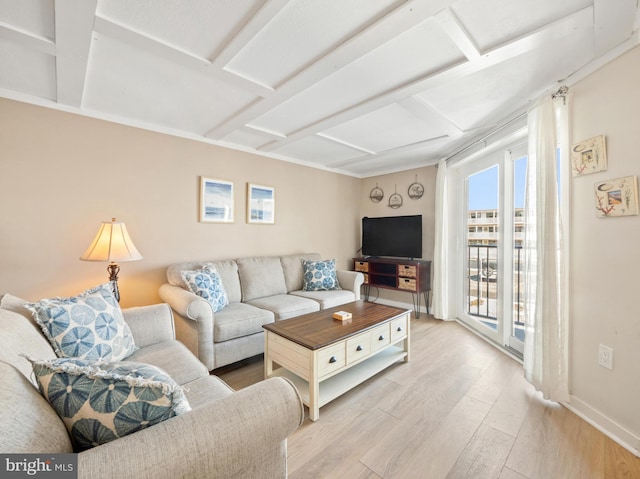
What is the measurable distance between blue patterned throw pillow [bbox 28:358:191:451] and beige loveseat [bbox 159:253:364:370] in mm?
1399

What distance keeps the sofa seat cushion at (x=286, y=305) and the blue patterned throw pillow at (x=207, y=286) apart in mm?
383

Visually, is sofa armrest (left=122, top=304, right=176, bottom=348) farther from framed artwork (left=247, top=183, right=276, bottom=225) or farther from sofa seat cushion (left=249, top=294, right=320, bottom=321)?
framed artwork (left=247, top=183, right=276, bottom=225)

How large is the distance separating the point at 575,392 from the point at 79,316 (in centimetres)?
302

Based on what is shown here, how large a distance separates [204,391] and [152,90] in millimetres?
2138

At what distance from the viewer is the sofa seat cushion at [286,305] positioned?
107 inches

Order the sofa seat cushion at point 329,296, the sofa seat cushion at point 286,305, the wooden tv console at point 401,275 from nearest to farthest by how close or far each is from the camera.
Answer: the sofa seat cushion at point 286,305, the sofa seat cushion at point 329,296, the wooden tv console at point 401,275

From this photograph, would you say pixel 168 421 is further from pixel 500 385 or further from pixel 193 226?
pixel 193 226

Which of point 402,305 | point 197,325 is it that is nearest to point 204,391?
point 197,325

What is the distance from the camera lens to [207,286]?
2.56m

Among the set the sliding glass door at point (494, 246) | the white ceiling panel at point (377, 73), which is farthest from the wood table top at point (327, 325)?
the white ceiling panel at point (377, 73)

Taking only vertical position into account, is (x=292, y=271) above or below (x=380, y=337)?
above

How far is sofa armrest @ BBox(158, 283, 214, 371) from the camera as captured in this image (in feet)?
7.09

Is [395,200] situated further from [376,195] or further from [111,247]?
[111,247]

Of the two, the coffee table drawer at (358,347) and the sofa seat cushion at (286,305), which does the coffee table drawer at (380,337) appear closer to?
the coffee table drawer at (358,347)
